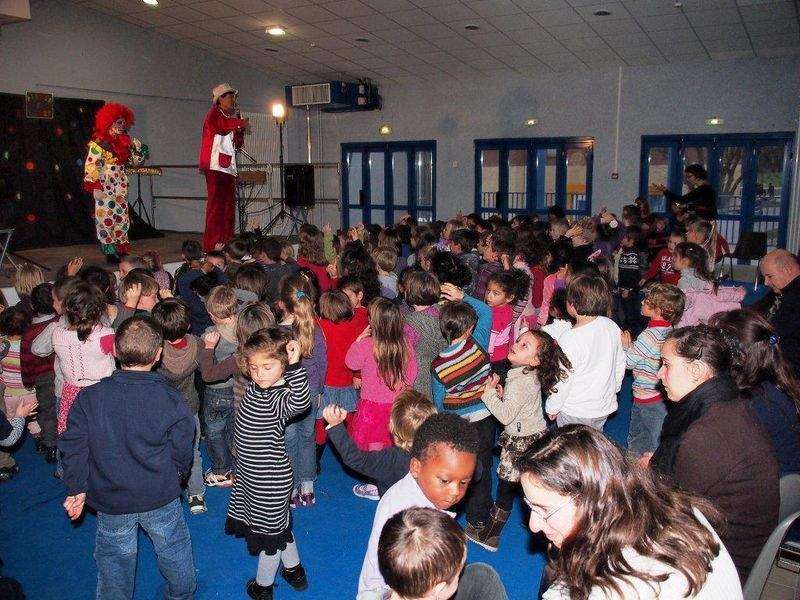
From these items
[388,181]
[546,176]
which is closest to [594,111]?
[546,176]

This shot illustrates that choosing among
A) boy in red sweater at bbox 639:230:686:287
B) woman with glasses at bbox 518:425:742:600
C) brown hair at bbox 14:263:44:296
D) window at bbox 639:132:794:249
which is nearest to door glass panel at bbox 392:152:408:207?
window at bbox 639:132:794:249

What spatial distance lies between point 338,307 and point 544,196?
9.41 meters

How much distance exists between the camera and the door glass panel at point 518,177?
1223cm

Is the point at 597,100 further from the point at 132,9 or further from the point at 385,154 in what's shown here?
the point at 132,9

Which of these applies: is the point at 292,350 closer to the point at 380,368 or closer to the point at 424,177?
the point at 380,368

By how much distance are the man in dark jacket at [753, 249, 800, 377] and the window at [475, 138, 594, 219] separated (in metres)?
7.88

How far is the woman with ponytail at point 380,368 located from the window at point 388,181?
10342 millimetres

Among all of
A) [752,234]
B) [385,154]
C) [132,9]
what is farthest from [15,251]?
[752,234]

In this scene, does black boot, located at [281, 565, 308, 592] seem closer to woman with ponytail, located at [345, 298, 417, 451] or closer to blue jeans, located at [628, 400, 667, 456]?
woman with ponytail, located at [345, 298, 417, 451]

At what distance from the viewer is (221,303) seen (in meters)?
3.31

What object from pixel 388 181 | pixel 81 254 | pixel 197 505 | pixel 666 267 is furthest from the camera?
pixel 388 181

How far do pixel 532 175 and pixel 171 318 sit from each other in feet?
33.1

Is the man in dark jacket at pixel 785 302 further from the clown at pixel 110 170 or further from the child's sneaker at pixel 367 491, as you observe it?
the clown at pixel 110 170

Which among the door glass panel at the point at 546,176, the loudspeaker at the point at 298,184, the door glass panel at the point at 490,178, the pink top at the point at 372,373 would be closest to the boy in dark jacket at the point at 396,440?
the pink top at the point at 372,373
